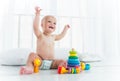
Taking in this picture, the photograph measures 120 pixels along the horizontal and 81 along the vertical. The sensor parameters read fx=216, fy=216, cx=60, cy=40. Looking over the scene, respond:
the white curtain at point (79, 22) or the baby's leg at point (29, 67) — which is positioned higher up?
the white curtain at point (79, 22)

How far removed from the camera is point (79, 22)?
1.88 m

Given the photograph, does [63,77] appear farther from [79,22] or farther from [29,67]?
[79,22]

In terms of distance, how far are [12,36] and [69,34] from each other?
0.49 meters

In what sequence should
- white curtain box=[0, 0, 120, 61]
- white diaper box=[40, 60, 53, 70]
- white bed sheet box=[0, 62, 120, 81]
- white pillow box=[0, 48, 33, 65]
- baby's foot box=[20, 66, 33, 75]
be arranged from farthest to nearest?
1. white curtain box=[0, 0, 120, 61]
2. white pillow box=[0, 48, 33, 65]
3. white diaper box=[40, 60, 53, 70]
4. baby's foot box=[20, 66, 33, 75]
5. white bed sheet box=[0, 62, 120, 81]

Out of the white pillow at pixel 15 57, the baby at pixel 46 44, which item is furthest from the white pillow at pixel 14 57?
the baby at pixel 46 44

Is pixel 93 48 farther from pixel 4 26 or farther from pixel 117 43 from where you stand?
pixel 4 26

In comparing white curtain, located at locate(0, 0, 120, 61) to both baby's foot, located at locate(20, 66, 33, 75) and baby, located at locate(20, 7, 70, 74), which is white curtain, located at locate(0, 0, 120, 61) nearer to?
baby, located at locate(20, 7, 70, 74)

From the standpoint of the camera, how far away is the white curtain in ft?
5.59

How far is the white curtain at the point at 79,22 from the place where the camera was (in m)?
1.70

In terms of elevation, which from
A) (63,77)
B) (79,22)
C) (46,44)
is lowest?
(63,77)

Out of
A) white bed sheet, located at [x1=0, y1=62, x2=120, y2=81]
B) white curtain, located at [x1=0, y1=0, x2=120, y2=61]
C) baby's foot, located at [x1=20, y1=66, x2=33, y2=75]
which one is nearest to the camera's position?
white bed sheet, located at [x1=0, y1=62, x2=120, y2=81]

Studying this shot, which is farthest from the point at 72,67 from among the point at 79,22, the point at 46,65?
the point at 79,22

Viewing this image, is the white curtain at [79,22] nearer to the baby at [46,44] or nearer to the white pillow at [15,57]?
the white pillow at [15,57]

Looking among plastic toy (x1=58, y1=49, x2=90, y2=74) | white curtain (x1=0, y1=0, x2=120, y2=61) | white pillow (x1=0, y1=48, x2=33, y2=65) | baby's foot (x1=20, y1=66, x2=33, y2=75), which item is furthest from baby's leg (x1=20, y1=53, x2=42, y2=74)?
white curtain (x1=0, y1=0, x2=120, y2=61)
